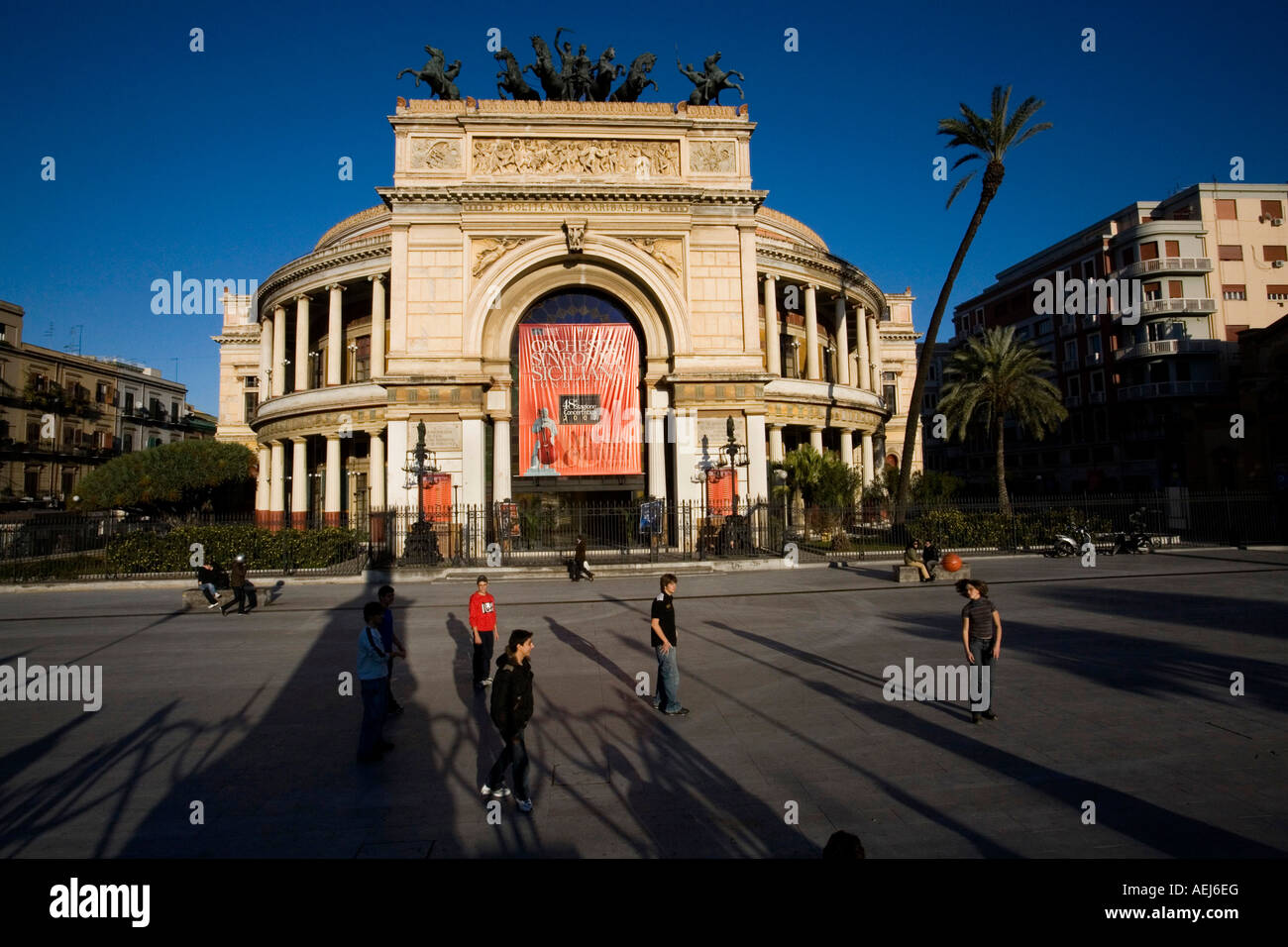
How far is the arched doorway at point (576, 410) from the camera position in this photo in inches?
1081

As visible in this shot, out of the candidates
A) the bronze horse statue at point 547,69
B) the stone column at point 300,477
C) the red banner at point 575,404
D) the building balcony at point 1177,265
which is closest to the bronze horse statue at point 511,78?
the bronze horse statue at point 547,69

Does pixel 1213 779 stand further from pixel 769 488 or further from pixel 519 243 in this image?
pixel 519 243

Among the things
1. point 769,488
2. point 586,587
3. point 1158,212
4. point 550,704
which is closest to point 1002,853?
point 550,704

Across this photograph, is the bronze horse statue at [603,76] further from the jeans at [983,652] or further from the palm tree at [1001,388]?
the jeans at [983,652]

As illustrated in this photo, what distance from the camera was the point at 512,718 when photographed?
506 cm

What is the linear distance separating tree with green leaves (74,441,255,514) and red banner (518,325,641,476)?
21623 mm

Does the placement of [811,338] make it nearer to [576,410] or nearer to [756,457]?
[756,457]

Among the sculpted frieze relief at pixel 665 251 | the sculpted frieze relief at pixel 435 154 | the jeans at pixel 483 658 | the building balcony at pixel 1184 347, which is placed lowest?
the jeans at pixel 483 658

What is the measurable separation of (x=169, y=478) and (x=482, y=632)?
35265 millimetres

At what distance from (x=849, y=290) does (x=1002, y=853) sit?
37.8 metres

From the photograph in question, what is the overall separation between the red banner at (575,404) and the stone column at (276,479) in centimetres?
1907

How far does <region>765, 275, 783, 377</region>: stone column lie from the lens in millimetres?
34000

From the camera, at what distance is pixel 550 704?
25.4ft

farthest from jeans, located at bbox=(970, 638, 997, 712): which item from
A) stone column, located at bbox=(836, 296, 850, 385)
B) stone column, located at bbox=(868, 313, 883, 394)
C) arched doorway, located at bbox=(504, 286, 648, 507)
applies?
stone column, located at bbox=(868, 313, 883, 394)
